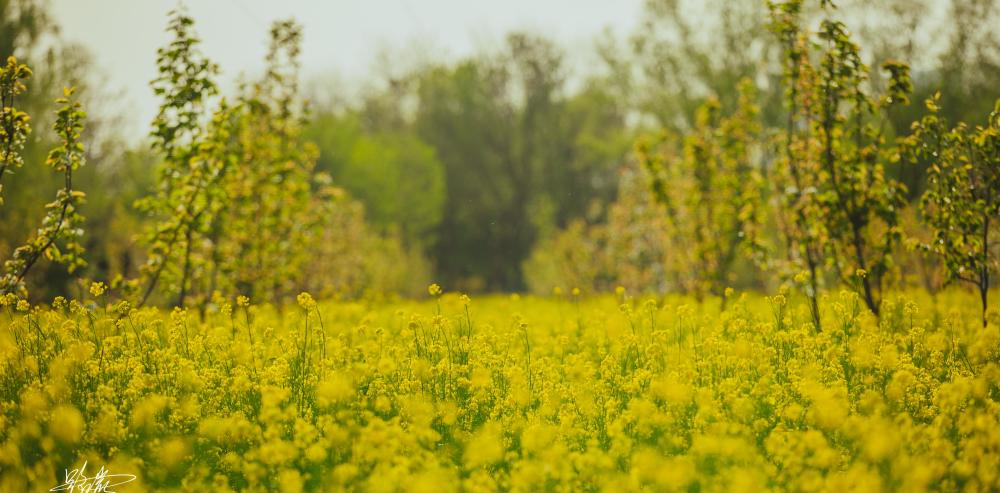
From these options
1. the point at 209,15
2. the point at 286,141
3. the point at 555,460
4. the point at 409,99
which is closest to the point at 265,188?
the point at 286,141

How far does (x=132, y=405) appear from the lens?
20.5 ft

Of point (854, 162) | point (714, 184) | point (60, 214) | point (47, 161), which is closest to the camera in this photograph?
point (47, 161)

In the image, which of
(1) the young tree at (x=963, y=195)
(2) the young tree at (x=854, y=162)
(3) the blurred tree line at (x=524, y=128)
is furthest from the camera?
(3) the blurred tree line at (x=524, y=128)

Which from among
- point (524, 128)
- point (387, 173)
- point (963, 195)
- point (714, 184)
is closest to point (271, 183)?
point (714, 184)

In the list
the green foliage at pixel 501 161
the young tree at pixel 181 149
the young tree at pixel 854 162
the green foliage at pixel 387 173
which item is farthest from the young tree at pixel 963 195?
the green foliage at pixel 501 161

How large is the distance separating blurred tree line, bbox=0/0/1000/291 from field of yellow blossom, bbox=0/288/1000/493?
9036 millimetres

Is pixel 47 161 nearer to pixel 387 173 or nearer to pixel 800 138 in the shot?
pixel 800 138

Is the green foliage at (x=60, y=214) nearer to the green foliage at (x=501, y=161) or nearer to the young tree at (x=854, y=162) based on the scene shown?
the young tree at (x=854, y=162)

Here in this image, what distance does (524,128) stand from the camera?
5000cm

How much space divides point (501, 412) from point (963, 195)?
564cm

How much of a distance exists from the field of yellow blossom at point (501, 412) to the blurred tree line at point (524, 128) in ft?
29.6

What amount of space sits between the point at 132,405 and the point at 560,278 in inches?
1018

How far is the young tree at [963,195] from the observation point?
327 inches

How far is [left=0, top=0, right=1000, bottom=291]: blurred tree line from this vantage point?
66.8 feet
